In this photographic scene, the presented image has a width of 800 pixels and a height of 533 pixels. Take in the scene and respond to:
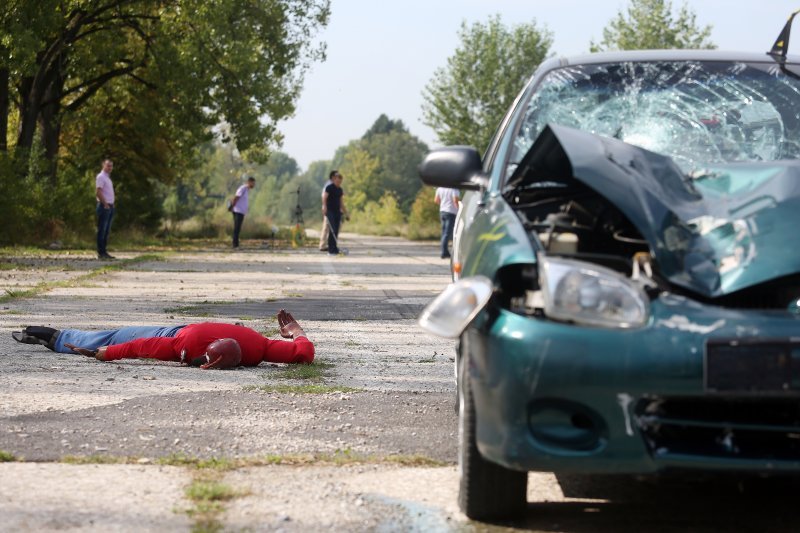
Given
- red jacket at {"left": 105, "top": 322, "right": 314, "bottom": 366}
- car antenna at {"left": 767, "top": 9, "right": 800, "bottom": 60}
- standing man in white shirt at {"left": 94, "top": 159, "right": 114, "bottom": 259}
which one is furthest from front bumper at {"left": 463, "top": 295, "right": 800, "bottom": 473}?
standing man in white shirt at {"left": 94, "top": 159, "right": 114, "bottom": 259}

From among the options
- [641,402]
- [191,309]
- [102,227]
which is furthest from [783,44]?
[102,227]

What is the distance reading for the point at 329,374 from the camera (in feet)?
23.8

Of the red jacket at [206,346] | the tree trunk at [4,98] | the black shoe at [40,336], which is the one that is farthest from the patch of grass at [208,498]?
the tree trunk at [4,98]

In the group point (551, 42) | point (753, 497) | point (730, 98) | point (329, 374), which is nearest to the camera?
point (753, 497)

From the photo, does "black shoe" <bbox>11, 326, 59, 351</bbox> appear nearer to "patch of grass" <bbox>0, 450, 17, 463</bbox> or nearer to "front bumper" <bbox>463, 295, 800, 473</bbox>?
"patch of grass" <bbox>0, 450, 17, 463</bbox>

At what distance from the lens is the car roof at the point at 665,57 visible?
561 centimetres

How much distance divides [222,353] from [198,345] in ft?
0.70

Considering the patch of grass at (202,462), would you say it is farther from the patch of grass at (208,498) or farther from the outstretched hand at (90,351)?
the outstretched hand at (90,351)

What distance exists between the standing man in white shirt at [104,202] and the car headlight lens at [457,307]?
65.8 feet

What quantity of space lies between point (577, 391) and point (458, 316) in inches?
18.4

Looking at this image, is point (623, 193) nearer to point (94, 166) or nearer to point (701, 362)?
point (701, 362)

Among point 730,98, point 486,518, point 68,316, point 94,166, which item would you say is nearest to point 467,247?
point 486,518

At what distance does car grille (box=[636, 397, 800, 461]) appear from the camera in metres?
3.53

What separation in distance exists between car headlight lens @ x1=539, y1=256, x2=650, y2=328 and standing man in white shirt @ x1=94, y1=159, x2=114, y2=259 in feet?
66.7
